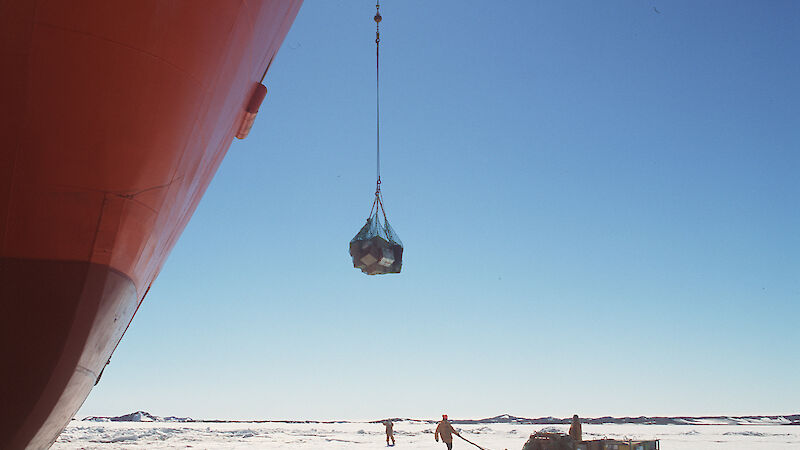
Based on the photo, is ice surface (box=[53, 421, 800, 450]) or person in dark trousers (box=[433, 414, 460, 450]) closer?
person in dark trousers (box=[433, 414, 460, 450])

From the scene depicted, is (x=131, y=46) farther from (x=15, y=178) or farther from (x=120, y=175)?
(x=15, y=178)

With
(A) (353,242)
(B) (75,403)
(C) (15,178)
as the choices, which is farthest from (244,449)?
(C) (15,178)

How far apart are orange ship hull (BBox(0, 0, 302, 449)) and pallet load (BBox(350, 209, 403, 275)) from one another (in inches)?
151

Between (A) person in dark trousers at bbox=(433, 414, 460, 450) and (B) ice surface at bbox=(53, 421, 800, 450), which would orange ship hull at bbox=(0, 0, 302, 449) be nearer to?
(A) person in dark trousers at bbox=(433, 414, 460, 450)

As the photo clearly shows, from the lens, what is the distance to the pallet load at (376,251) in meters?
6.82

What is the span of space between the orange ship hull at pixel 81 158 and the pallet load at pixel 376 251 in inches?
151

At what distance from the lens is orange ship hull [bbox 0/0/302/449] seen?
2.36 metres

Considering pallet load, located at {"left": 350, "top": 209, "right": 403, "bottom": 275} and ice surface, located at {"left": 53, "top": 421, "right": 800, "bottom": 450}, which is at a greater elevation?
pallet load, located at {"left": 350, "top": 209, "right": 403, "bottom": 275}

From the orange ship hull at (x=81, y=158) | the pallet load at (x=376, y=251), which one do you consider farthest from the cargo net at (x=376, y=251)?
the orange ship hull at (x=81, y=158)

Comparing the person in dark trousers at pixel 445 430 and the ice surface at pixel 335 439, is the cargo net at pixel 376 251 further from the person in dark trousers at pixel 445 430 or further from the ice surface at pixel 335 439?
the ice surface at pixel 335 439

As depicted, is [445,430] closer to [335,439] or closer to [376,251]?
[376,251]

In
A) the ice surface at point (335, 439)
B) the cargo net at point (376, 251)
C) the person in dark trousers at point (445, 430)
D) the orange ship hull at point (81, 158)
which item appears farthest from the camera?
the ice surface at point (335, 439)

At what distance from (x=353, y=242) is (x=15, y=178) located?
4.75 meters

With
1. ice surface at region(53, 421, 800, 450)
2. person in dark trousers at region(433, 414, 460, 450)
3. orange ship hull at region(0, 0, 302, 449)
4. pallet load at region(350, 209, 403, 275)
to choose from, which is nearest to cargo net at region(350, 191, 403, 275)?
pallet load at region(350, 209, 403, 275)
